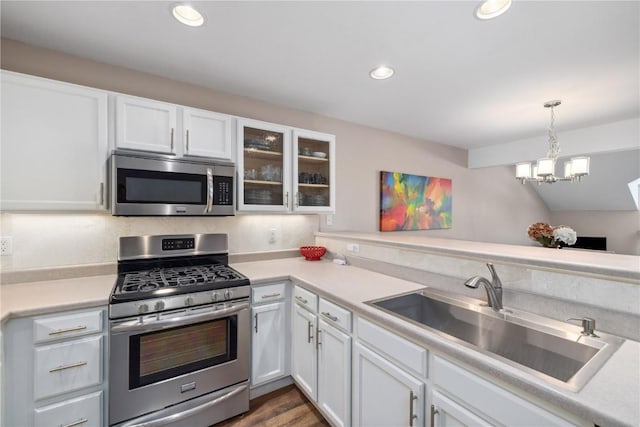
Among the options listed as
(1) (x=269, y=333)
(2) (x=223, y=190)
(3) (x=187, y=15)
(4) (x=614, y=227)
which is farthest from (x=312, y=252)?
(4) (x=614, y=227)

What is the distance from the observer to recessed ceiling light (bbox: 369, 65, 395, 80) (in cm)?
208

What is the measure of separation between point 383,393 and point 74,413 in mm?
1599

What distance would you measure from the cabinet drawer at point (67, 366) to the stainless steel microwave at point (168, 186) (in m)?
0.75

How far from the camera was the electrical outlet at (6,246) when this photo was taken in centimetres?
172

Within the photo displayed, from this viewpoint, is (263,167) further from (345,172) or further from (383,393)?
(383,393)

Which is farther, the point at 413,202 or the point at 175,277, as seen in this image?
the point at 413,202

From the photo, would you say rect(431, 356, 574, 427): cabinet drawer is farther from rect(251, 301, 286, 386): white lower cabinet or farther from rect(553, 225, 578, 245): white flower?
rect(553, 225, 578, 245): white flower

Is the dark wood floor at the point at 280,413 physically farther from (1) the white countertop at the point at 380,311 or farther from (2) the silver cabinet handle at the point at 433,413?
(2) the silver cabinet handle at the point at 433,413

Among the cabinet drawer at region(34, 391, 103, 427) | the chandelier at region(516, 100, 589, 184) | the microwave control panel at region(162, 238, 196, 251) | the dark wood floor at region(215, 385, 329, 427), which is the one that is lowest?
the dark wood floor at region(215, 385, 329, 427)

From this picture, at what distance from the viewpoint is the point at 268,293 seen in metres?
2.06

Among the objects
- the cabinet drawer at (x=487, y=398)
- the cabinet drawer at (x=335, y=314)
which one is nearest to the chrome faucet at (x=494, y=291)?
the cabinet drawer at (x=487, y=398)

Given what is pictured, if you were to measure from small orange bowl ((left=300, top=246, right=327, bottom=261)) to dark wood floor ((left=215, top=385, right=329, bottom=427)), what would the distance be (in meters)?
1.11

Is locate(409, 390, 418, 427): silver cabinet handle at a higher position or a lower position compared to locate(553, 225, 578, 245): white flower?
lower

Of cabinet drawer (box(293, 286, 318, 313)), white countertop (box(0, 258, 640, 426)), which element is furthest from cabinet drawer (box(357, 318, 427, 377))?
cabinet drawer (box(293, 286, 318, 313))
